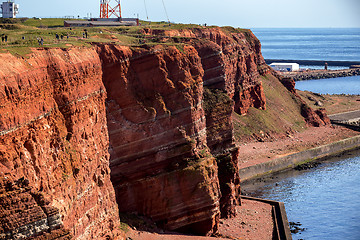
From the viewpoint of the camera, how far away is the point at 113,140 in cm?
5572

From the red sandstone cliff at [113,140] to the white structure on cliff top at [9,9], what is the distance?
4902 cm

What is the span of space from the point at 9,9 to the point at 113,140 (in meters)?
66.1

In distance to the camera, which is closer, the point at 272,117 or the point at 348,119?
the point at 272,117

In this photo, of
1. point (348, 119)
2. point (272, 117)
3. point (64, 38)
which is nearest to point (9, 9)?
point (272, 117)

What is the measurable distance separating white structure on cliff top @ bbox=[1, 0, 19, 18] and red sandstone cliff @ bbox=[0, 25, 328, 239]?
161 ft

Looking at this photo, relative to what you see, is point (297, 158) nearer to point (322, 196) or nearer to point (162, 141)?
point (322, 196)

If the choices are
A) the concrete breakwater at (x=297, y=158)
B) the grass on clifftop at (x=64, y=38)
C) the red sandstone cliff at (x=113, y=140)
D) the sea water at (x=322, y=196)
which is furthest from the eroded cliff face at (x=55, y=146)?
the concrete breakwater at (x=297, y=158)

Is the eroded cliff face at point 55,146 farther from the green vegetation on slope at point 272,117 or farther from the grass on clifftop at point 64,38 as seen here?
the green vegetation on slope at point 272,117

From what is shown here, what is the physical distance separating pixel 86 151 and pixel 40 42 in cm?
929

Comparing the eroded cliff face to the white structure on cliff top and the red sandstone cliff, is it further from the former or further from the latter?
the white structure on cliff top

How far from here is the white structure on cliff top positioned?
113188 mm

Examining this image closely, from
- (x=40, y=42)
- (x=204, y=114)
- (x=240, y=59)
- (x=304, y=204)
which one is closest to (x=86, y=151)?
(x=40, y=42)

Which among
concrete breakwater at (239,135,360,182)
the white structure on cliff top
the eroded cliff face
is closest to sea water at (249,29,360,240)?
concrete breakwater at (239,135,360,182)

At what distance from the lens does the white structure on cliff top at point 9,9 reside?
113188 mm
